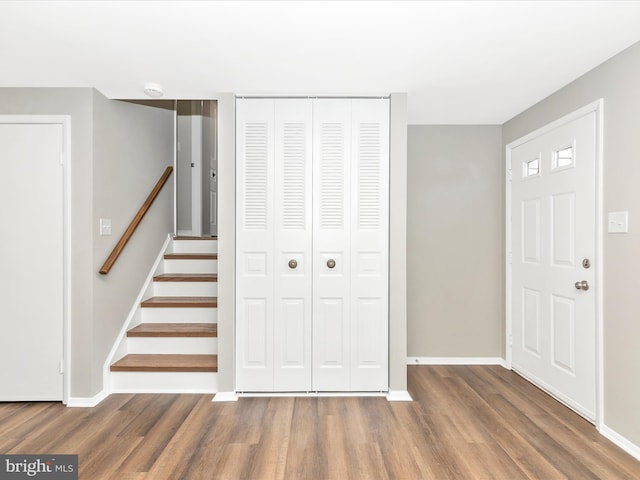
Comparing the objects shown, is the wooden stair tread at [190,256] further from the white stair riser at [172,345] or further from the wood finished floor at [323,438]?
the wood finished floor at [323,438]

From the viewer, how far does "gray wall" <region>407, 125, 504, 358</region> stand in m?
3.69

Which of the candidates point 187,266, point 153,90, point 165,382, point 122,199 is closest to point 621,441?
point 165,382

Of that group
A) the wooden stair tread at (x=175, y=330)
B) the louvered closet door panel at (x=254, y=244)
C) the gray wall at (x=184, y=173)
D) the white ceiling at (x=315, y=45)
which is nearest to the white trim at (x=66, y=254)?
the white ceiling at (x=315, y=45)

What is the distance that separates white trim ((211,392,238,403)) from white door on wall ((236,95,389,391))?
0.08 meters

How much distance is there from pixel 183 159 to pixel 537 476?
4824mm

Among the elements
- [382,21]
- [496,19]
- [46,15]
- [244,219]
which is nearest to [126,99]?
[46,15]

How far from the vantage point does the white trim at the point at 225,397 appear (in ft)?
9.27

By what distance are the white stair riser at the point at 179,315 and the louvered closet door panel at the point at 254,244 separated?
1.94 ft

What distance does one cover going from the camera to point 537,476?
76.4 inches

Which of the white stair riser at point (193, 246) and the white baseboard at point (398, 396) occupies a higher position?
the white stair riser at point (193, 246)

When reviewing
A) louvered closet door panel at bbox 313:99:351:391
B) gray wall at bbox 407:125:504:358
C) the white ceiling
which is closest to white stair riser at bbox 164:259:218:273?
louvered closet door panel at bbox 313:99:351:391

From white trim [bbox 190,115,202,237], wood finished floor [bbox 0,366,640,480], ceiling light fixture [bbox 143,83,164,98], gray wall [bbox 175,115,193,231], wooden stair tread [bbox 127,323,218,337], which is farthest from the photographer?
white trim [bbox 190,115,202,237]

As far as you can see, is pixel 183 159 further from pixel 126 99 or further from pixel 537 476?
pixel 537 476

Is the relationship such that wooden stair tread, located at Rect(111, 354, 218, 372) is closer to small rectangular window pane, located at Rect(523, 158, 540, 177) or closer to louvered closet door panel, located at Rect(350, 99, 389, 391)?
louvered closet door panel, located at Rect(350, 99, 389, 391)
